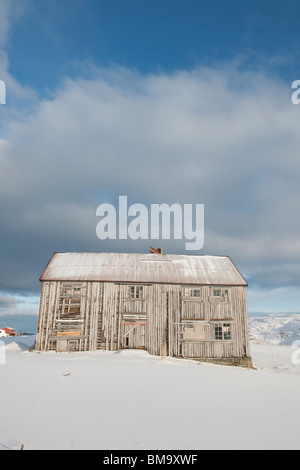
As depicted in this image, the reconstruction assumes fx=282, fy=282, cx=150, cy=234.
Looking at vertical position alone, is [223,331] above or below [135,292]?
below

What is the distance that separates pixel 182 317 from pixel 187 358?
10.8 ft

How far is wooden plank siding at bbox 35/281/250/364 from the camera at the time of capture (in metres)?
23.3

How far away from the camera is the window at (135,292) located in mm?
24312

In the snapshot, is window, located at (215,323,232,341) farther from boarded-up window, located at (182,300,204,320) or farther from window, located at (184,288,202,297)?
window, located at (184,288,202,297)

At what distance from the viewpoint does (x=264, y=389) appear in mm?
7984

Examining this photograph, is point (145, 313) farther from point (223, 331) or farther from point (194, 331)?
point (223, 331)

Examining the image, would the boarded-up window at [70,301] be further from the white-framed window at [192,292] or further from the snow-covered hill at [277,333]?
the snow-covered hill at [277,333]

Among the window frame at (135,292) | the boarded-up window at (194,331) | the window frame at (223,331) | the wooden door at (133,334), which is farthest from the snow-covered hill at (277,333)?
the window frame at (135,292)

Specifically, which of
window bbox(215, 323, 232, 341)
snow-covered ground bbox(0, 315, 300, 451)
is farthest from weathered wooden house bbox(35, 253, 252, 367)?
snow-covered ground bbox(0, 315, 300, 451)

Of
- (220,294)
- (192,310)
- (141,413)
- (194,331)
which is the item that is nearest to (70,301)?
(192,310)

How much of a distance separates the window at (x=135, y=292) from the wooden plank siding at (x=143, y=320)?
170 mm

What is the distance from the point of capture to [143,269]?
85.3 ft

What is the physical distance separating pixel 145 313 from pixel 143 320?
594 mm
